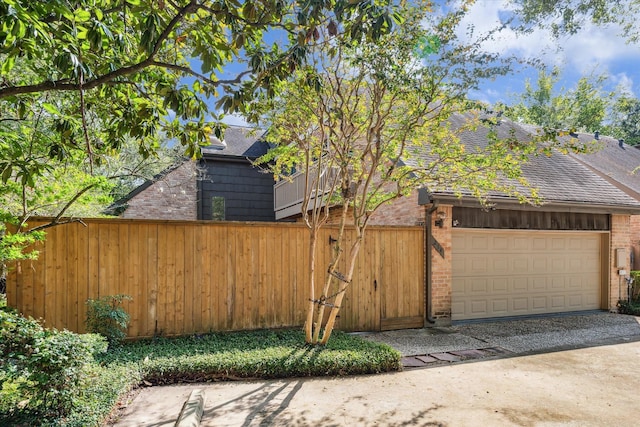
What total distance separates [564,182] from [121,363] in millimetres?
9786

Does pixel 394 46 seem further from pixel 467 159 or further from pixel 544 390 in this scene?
pixel 544 390

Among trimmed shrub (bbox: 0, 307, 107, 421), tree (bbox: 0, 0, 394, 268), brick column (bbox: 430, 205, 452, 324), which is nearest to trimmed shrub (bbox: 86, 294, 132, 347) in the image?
tree (bbox: 0, 0, 394, 268)

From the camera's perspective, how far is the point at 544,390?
4582 mm

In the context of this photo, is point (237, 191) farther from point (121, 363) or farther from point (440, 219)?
point (121, 363)

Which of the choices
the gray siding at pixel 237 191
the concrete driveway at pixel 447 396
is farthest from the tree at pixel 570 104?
the concrete driveway at pixel 447 396

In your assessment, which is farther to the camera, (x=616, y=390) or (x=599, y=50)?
(x=599, y=50)

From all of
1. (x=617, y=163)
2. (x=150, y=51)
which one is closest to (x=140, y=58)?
(x=150, y=51)

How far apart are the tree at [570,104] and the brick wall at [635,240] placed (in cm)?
1273

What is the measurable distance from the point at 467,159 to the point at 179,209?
1064 cm

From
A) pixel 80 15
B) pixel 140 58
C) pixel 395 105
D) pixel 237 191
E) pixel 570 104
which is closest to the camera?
pixel 80 15

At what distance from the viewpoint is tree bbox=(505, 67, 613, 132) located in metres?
23.9

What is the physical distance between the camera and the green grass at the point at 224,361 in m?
4.47

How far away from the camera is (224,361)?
491cm

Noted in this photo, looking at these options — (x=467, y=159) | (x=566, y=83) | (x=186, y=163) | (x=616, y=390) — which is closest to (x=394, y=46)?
(x=467, y=159)
